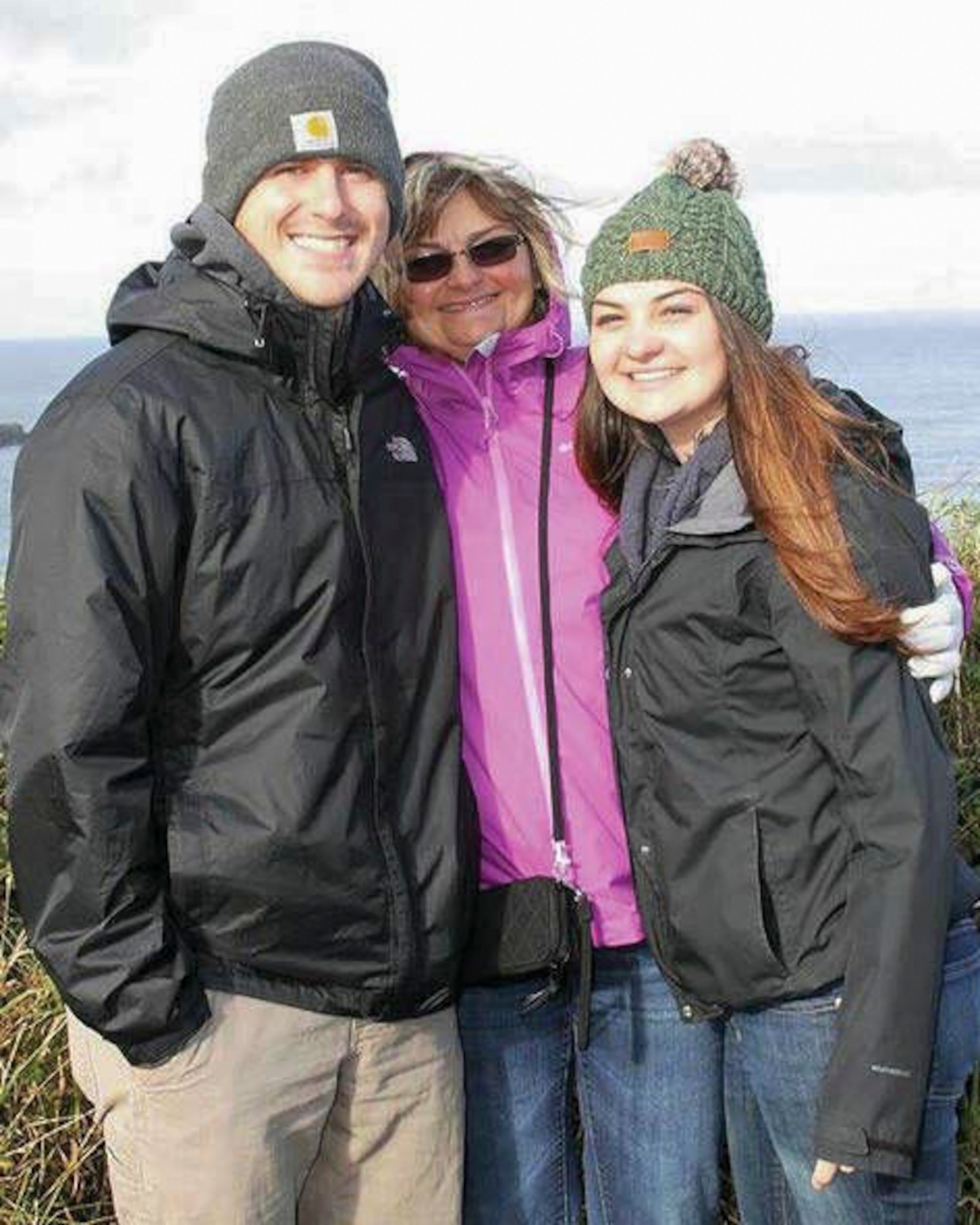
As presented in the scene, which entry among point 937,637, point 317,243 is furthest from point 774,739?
Result: point 317,243

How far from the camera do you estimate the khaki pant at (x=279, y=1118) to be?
297 cm

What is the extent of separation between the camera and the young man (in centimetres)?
278

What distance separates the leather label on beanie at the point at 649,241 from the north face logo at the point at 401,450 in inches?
24.6

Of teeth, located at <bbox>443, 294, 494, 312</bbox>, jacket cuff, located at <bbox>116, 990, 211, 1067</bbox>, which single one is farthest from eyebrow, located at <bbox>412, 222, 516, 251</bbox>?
jacket cuff, located at <bbox>116, 990, 211, 1067</bbox>

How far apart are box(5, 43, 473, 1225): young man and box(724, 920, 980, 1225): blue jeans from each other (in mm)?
686

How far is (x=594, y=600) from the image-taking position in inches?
136

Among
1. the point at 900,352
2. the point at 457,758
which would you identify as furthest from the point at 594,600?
the point at 900,352

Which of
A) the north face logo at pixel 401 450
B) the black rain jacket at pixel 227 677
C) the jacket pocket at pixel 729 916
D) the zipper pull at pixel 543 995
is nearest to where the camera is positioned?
the black rain jacket at pixel 227 677

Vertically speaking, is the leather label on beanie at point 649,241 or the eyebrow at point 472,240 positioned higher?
the eyebrow at point 472,240

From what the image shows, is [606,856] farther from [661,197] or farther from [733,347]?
[661,197]

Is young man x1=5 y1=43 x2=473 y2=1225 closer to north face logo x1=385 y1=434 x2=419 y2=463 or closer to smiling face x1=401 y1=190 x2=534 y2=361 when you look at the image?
north face logo x1=385 y1=434 x2=419 y2=463

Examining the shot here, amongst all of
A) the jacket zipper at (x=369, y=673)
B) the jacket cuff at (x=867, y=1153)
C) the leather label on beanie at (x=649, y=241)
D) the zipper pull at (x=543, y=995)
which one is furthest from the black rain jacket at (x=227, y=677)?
the jacket cuff at (x=867, y=1153)

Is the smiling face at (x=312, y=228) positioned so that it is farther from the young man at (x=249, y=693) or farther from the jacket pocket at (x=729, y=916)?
the jacket pocket at (x=729, y=916)

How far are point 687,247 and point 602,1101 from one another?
194cm
